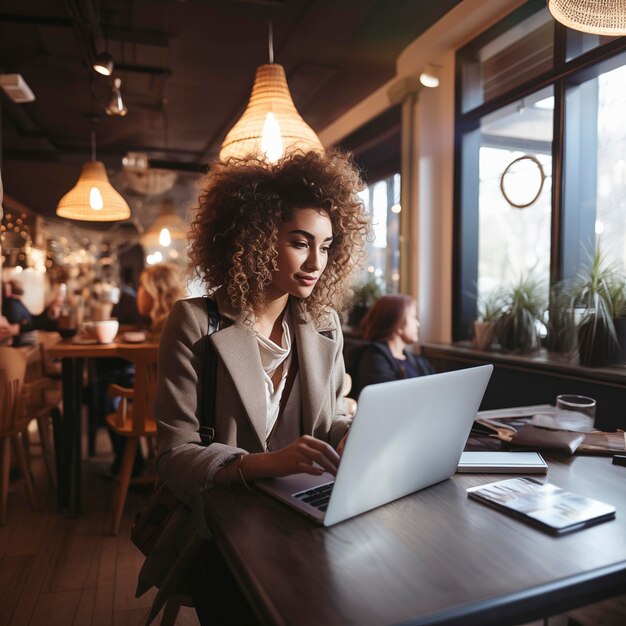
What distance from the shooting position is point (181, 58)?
14.1 ft

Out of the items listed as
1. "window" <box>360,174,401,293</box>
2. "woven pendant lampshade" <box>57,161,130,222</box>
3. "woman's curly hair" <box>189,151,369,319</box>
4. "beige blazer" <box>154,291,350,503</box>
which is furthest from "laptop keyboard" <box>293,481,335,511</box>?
"window" <box>360,174,401,293</box>

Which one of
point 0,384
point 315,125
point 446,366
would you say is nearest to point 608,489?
point 446,366

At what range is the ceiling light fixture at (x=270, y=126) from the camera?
214cm

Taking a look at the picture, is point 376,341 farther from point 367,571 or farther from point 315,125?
point 315,125

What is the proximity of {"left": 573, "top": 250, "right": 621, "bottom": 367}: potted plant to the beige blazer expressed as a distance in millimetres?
1608

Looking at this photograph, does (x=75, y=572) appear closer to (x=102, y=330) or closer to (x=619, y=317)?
(x=102, y=330)

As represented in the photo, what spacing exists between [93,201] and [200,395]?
2.86m

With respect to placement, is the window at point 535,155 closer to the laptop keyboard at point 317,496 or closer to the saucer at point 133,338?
the saucer at point 133,338

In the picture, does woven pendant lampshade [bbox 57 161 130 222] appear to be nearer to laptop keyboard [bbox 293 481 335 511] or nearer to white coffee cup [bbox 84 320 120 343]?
A: white coffee cup [bbox 84 320 120 343]

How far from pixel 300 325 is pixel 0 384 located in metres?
2.06

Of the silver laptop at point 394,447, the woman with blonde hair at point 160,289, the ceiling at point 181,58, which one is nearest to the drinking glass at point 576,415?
the silver laptop at point 394,447

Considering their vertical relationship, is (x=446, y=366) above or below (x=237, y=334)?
below

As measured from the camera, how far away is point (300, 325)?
1.46 metres

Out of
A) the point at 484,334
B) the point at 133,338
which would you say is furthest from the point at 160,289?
the point at 484,334
